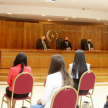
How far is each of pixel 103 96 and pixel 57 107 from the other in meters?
3.11

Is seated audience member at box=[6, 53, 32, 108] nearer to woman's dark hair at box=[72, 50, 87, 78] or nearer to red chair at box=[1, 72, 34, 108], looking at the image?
red chair at box=[1, 72, 34, 108]

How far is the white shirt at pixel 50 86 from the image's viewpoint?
237cm

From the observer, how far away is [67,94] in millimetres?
2234

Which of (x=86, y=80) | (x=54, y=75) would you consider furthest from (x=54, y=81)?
(x=86, y=80)

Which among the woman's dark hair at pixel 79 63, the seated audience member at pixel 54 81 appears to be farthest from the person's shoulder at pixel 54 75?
the woman's dark hair at pixel 79 63

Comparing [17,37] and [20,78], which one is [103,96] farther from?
[17,37]

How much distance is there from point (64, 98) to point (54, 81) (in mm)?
255

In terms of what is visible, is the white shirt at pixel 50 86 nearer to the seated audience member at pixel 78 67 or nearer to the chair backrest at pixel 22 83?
the chair backrest at pixel 22 83

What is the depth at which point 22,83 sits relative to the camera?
Result: 3.21m

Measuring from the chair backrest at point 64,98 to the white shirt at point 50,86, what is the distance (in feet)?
0.61

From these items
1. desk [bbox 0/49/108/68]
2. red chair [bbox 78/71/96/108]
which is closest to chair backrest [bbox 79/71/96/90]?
red chair [bbox 78/71/96/108]

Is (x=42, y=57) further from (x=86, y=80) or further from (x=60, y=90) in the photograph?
(x=60, y=90)

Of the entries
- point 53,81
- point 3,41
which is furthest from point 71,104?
point 3,41

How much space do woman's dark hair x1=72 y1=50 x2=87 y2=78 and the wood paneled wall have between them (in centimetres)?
729
